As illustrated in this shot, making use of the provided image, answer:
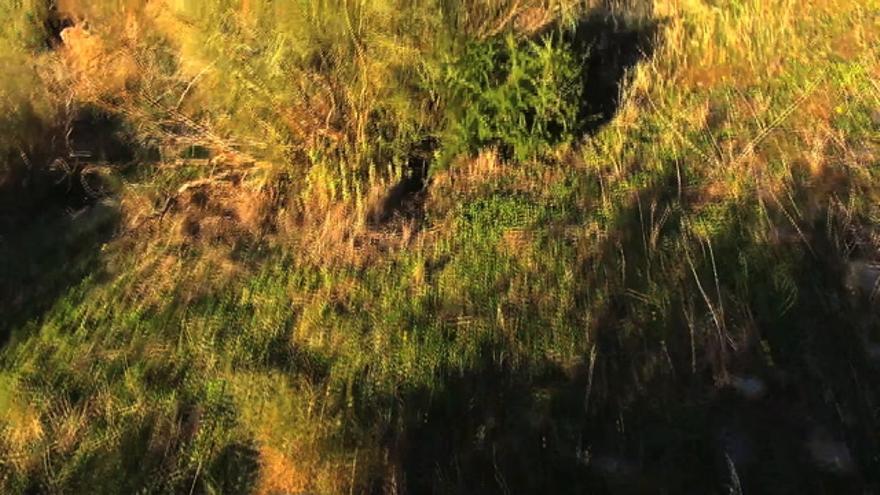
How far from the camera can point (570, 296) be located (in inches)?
189

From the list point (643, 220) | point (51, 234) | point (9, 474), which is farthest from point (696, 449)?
point (51, 234)

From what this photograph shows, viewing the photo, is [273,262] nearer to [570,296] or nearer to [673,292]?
[570,296]

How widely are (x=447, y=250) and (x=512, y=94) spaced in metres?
1.25

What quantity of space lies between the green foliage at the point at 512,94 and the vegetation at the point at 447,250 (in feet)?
0.07

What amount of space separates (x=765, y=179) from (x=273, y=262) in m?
3.15

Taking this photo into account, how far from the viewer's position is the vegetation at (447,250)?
4074mm

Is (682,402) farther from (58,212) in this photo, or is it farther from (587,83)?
(58,212)

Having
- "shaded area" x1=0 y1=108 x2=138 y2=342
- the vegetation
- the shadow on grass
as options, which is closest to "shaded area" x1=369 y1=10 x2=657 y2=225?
the vegetation

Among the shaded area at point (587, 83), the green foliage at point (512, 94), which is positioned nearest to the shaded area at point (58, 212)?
the shaded area at point (587, 83)

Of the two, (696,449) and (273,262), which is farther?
(273,262)

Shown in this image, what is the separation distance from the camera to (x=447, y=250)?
5.36 m

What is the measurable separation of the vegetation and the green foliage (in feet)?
0.07

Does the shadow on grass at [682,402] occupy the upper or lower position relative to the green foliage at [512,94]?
lower

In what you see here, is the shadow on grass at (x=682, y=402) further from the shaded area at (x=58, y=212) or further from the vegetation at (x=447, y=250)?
the shaded area at (x=58, y=212)
